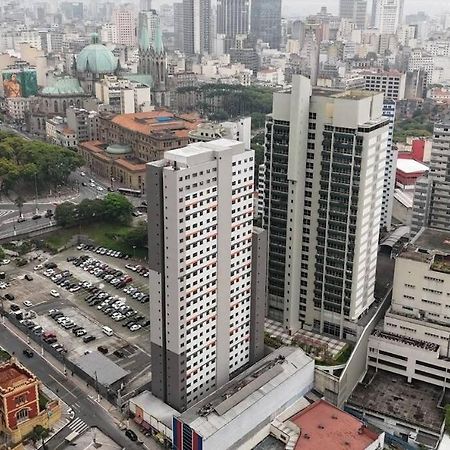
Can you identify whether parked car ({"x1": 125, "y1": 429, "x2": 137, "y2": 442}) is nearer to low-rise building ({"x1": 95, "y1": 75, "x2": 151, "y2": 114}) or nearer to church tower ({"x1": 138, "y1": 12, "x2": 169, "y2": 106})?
low-rise building ({"x1": 95, "y1": 75, "x2": 151, "y2": 114})

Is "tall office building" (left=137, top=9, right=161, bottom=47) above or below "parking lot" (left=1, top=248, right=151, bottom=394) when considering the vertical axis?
above

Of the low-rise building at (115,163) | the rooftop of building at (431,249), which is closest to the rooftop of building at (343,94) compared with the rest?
the rooftop of building at (431,249)

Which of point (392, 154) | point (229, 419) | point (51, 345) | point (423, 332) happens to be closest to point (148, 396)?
point (229, 419)

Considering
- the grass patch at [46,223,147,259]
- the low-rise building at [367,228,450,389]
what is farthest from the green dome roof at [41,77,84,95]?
the low-rise building at [367,228,450,389]

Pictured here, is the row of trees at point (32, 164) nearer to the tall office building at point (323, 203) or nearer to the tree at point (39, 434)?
the tall office building at point (323, 203)

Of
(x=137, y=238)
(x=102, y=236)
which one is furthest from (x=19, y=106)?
(x=137, y=238)

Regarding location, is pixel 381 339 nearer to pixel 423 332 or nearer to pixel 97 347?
pixel 423 332
